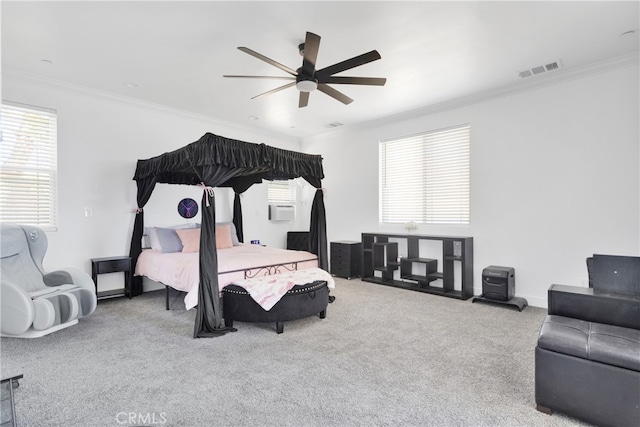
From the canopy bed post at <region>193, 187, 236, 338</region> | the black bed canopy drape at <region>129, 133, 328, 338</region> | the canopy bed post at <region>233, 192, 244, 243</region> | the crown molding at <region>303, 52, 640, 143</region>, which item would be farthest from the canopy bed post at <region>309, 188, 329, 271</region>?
the crown molding at <region>303, 52, 640, 143</region>

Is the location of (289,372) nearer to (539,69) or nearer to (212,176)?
(212,176)

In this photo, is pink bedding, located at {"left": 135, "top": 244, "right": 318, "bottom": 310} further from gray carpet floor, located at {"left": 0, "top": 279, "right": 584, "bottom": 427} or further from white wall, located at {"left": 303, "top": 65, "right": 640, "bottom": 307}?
white wall, located at {"left": 303, "top": 65, "right": 640, "bottom": 307}

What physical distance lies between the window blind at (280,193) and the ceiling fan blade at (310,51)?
13.8 ft

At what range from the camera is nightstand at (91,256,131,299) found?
4.46m

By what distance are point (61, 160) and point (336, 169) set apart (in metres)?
4.72

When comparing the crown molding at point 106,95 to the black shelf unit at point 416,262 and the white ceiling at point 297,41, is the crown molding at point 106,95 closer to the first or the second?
the white ceiling at point 297,41

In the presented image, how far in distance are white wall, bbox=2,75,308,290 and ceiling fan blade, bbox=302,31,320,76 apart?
11.3 feet

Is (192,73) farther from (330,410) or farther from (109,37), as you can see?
(330,410)

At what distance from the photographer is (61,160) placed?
441 cm

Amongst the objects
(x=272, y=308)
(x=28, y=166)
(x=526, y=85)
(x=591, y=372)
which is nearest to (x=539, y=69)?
(x=526, y=85)

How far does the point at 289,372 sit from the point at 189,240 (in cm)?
291

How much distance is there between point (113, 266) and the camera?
456 cm

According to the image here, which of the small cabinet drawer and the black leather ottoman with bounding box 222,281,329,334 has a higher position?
the small cabinet drawer

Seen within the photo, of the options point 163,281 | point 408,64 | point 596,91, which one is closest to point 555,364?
point 408,64
